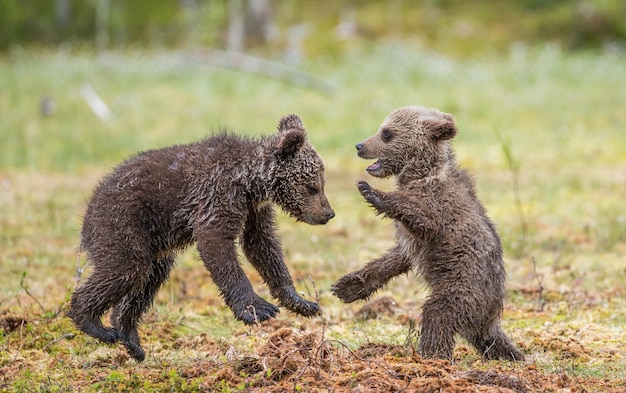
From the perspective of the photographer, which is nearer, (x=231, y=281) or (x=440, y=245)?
(x=231, y=281)

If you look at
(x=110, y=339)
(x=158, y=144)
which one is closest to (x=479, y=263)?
(x=110, y=339)

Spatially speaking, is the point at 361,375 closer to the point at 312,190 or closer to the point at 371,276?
the point at 371,276

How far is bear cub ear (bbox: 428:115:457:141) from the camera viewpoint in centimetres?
759

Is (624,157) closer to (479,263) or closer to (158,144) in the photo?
(158,144)

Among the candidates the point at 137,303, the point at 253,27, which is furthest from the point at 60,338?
the point at 253,27

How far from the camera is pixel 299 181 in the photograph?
753 cm

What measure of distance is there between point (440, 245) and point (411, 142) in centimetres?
109

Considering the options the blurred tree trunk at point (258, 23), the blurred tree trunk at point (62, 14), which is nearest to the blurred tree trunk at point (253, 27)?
the blurred tree trunk at point (258, 23)

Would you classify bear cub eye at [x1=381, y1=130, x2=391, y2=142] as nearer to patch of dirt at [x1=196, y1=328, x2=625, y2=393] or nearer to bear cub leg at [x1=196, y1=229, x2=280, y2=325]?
bear cub leg at [x1=196, y1=229, x2=280, y2=325]

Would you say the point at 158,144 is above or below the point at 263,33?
below

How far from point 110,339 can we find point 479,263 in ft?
10.2

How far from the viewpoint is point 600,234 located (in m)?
12.8

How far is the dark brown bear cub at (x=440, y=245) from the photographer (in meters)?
7.04

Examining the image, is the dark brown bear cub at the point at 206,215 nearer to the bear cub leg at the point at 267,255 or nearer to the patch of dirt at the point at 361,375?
the bear cub leg at the point at 267,255
